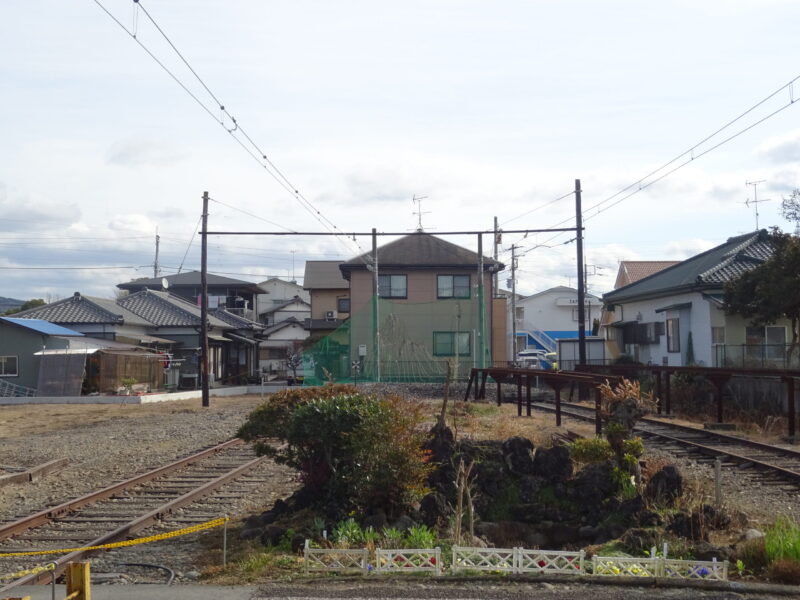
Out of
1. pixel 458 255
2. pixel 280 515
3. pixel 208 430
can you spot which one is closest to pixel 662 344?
pixel 458 255

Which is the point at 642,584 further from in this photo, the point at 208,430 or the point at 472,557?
the point at 208,430

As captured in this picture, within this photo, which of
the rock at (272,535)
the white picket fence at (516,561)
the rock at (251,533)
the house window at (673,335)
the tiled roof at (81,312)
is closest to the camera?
the white picket fence at (516,561)

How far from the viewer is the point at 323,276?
60.5 m

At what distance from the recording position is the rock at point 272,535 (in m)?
8.92

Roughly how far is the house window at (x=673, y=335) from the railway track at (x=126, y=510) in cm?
2141

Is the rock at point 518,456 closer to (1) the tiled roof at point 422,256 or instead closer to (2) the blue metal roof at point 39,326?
(2) the blue metal roof at point 39,326

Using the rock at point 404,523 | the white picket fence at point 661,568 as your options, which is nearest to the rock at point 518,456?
the rock at point 404,523

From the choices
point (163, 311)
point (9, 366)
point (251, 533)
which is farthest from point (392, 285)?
point (251, 533)

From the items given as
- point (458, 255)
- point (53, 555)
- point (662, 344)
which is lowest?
point (53, 555)

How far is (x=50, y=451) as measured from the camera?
1789cm

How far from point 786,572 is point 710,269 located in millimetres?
25934

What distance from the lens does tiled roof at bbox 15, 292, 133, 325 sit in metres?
42.6

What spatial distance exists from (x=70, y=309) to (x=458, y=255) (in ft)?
68.8

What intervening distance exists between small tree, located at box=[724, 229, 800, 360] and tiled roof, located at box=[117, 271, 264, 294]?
4356 centimetres
